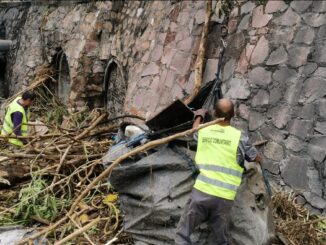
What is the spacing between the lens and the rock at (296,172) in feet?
16.3

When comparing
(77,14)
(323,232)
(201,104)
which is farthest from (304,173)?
(77,14)

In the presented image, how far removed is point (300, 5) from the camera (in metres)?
5.32

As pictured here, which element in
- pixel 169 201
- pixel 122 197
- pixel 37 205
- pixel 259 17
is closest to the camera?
pixel 169 201

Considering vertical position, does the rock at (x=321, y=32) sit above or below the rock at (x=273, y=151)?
above

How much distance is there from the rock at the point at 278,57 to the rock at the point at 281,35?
90mm

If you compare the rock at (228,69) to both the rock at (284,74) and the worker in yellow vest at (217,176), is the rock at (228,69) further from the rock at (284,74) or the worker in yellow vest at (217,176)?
the worker in yellow vest at (217,176)

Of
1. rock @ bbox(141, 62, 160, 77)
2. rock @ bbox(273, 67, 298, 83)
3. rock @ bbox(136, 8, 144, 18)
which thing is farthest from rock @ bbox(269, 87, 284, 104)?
rock @ bbox(136, 8, 144, 18)

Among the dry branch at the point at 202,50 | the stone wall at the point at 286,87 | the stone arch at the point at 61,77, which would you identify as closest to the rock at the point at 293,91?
the stone wall at the point at 286,87

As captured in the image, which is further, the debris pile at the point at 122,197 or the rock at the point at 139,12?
the rock at the point at 139,12

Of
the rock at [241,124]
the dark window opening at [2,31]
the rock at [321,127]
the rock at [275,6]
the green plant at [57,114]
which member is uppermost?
the rock at [275,6]

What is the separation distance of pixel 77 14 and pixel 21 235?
6681 millimetres

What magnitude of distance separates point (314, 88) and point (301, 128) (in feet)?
1.40

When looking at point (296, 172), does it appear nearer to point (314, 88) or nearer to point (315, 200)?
point (315, 200)

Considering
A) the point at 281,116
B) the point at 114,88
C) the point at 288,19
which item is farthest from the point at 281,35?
the point at 114,88
